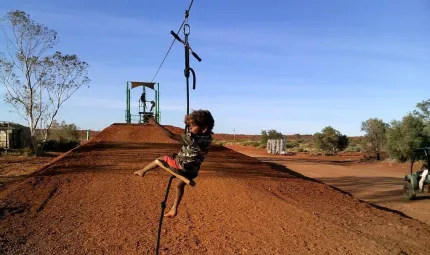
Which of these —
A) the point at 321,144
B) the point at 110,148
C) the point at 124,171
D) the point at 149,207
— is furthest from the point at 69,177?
the point at 321,144

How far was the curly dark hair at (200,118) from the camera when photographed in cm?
418

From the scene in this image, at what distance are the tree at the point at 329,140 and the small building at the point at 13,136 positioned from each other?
3561 cm

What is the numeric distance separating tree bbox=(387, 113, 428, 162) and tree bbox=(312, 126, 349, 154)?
2061 centimetres

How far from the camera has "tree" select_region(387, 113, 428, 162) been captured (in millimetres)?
28719

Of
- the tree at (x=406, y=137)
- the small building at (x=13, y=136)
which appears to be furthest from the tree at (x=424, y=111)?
the small building at (x=13, y=136)

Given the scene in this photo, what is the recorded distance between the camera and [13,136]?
36219mm

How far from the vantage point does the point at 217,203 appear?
11.1 metres

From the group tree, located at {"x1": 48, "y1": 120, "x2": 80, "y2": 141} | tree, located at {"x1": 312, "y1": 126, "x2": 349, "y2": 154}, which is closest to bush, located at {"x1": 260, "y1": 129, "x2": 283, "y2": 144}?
tree, located at {"x1": 312, "y1": 126, "x2": 349, "y2": 154}

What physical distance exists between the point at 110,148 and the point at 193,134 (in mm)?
13790

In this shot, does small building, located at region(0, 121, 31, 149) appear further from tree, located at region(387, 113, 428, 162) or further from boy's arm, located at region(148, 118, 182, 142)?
boy's arm, located at region(148, 118, 182, 142)

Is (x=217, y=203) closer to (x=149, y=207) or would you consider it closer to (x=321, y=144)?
(x=149, y=207)

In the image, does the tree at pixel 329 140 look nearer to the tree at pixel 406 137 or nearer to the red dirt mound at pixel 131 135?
the tree at pixel 406 137

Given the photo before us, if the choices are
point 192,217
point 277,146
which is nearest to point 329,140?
point 277,146

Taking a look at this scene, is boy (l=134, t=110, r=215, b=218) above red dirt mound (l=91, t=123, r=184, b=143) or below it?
below
